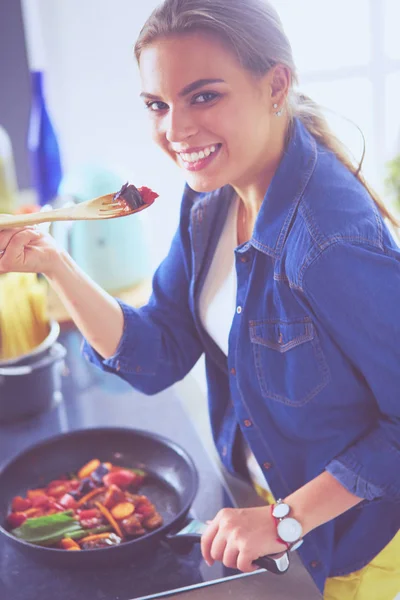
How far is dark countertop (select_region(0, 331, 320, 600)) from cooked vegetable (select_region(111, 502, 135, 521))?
8 cm

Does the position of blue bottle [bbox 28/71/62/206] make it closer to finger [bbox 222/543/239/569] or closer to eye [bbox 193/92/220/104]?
eye [bbox 193/92/220/104]

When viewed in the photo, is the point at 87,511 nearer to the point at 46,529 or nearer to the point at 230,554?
the point at 46,529

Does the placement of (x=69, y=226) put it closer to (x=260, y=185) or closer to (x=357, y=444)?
(x=260, y=185)

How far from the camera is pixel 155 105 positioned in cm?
84

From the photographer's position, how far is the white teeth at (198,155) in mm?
824

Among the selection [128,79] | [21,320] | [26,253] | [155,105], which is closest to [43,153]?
[128,79]

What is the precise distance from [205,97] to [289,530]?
490 millimetres

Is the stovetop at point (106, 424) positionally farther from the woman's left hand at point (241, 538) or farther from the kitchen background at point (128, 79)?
the kitchen background at point (128, 79)

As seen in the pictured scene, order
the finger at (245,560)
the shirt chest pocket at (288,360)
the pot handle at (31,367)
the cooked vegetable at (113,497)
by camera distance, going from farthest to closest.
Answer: the pot handle at (31,367)
the cooked vegetable at (113,497)
the shirt chest pocket at (288,360)
the finger at (245,560)

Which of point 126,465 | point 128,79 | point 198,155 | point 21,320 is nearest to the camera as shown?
point 198,155

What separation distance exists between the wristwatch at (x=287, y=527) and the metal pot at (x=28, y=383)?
0.54m

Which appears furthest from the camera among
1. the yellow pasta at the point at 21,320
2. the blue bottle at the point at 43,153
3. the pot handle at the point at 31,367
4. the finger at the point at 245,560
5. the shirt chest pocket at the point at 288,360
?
the blue bottle at the point at 43,153

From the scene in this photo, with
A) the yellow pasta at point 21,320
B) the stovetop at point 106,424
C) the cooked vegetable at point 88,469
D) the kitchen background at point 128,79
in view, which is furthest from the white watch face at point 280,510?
the kitchen background at point 128,79

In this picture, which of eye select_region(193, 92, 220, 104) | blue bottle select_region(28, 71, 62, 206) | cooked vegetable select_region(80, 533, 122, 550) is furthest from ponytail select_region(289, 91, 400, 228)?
blue bottle select_region(28, 71, 62, 206)
